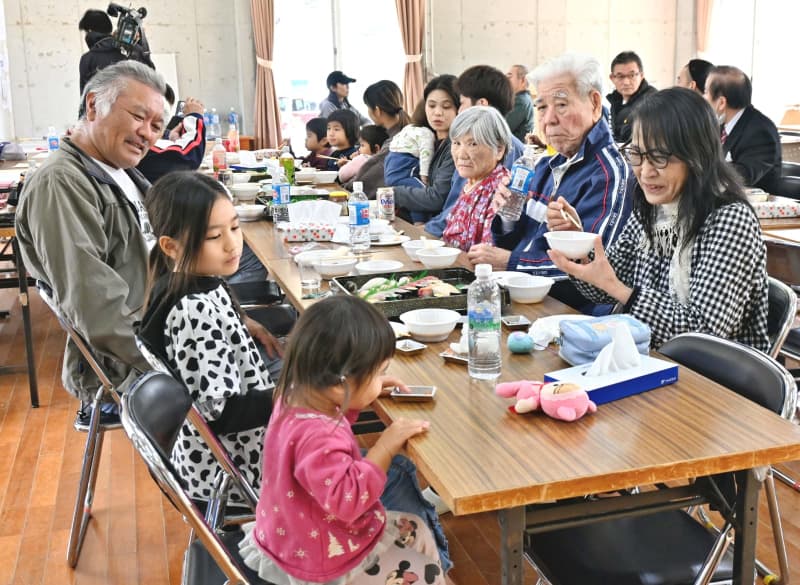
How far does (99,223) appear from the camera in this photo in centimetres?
255

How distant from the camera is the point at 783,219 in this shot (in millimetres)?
3730

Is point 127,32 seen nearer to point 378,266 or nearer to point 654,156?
point 378,266

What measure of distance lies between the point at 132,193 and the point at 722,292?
6.15 feet

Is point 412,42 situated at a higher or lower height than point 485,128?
higher

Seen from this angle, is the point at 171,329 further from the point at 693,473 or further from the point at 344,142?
the point at 344,142

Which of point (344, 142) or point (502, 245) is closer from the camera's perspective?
point (502, 245)

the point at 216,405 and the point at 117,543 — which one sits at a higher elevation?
the point at 216,405

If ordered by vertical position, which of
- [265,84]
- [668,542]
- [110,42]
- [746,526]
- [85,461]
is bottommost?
[85,461]

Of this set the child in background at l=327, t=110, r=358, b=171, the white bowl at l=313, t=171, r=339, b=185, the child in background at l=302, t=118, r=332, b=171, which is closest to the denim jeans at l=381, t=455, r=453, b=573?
the white bowl at l=313, t=171, r=339, b=185

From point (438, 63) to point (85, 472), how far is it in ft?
28.0

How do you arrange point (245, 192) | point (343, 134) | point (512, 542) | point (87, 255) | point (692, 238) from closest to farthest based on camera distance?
point (512, 542)
point (692, 238)
point (87, 255)
point (245, 192)
point (343, 134)

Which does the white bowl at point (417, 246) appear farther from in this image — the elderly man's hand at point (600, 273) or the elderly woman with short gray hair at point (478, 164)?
the elderly man's hand at point (600, 273)

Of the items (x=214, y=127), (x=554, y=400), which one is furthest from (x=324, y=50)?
(x=554, y=400)

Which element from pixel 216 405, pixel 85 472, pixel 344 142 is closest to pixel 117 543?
pixel 85 472
